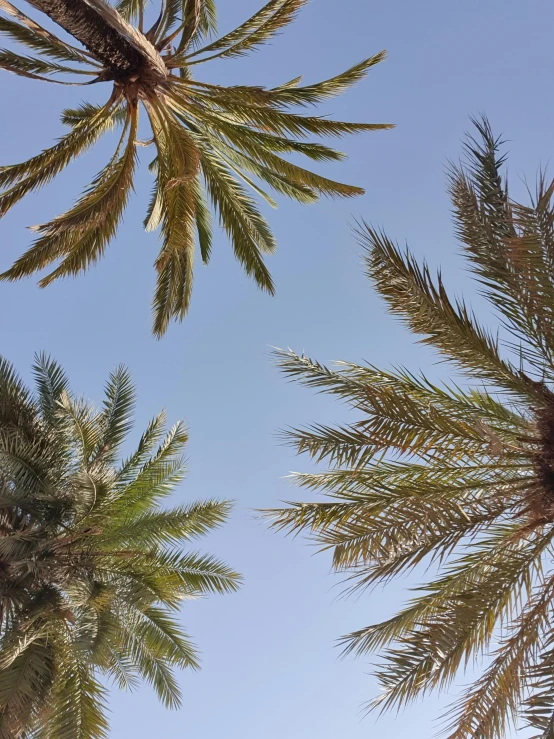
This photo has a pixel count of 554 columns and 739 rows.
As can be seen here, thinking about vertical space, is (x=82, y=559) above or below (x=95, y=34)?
below

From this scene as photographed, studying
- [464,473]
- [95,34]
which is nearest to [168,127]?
[95,34]

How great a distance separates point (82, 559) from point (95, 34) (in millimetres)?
6614

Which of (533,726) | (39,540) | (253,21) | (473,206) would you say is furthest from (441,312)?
(39,540)

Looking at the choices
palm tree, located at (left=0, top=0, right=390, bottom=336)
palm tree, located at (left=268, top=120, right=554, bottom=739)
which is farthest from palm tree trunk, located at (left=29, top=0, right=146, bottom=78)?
palm tree, located at (left=268, top=120, right=554, bottom=739)

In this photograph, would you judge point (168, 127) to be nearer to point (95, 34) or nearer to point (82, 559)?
point (95, 34)

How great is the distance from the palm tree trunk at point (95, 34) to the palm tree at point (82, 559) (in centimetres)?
439

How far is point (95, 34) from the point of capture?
696cm

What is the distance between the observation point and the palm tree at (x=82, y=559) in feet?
27.8

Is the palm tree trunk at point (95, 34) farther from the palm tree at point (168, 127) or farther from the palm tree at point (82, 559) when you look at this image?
the palm tree at point (82, 559)

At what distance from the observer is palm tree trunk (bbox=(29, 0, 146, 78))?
631 cm

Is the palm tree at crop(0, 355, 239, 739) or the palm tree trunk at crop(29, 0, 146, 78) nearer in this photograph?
the palm tree trunk at crop(29, 0, 146, 78)

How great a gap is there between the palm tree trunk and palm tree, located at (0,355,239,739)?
173 inches

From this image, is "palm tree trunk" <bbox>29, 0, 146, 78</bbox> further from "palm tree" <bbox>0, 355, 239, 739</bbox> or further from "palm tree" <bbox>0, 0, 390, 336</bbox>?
"palm tree" <bbox>0, 355, 239, 739</bbox>

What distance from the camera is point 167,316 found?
10891mm
